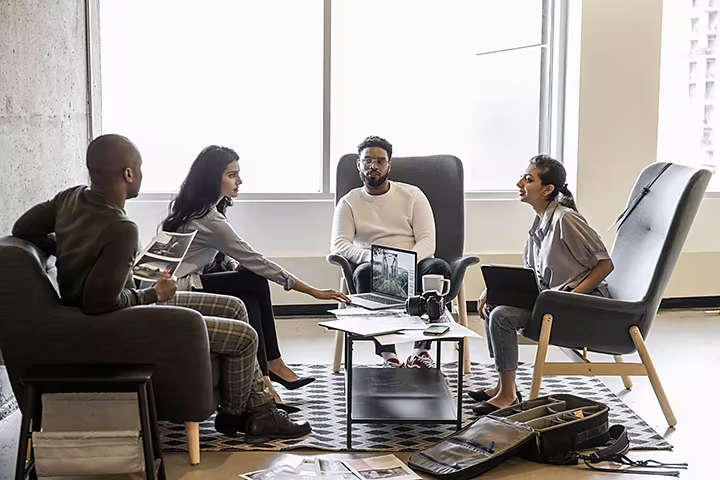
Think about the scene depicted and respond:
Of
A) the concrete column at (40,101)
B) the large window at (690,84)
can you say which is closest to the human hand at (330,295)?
the concrete column at (40,101)

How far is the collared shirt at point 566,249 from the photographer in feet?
11.9

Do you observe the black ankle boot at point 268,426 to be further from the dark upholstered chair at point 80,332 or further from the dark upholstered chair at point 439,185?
the dark upholstered chair at point 439,185

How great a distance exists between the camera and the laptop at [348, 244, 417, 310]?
363 cm

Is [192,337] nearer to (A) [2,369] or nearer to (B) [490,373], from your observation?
(A) [2,369]

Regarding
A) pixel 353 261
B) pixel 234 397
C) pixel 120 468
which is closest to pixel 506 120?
pixel 353 261

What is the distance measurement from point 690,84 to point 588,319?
3.04m

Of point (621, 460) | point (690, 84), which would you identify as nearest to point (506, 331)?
point (621, 460)

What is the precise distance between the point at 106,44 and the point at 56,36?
1123 mm

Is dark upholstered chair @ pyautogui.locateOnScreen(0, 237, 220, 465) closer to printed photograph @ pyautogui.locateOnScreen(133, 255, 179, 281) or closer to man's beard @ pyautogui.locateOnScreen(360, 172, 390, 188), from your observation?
printed photograph @ pyautogui.locateOnScreen(133, 255, 179, 281)

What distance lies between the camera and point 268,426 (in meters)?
3.31

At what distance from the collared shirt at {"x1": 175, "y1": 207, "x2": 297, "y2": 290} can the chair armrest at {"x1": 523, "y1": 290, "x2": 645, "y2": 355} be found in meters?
1.04

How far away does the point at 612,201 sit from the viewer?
219 inches

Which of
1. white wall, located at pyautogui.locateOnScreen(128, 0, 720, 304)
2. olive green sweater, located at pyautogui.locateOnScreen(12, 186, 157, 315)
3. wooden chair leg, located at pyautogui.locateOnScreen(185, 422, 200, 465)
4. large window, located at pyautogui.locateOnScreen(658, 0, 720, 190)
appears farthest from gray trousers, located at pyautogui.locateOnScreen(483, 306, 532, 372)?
large window, located at pyautogui.locateOnScreen(658, 0, 720, 190)

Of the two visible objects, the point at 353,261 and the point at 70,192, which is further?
the point at 353,261
